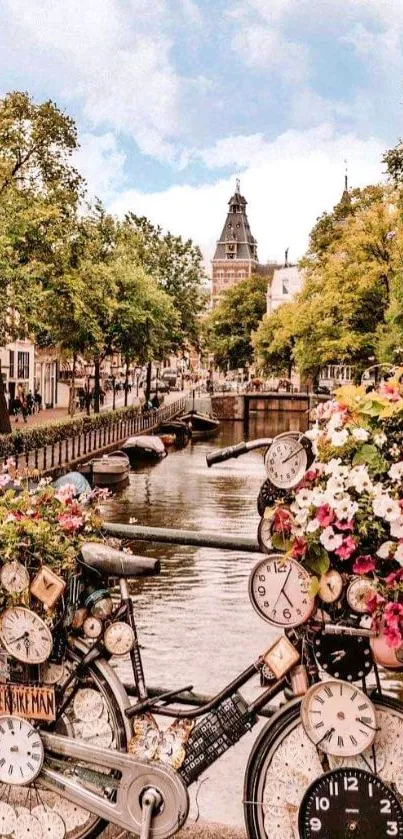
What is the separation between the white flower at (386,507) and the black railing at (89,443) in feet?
49.5

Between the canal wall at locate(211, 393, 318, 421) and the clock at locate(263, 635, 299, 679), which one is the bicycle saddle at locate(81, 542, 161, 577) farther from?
the canal wall at locate(211, 393, 318, 421)

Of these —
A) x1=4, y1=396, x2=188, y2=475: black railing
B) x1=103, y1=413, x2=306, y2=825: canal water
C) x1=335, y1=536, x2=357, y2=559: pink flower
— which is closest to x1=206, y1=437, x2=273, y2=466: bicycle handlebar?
x1=335, y1=536, x2=357, y2=559: pink flower

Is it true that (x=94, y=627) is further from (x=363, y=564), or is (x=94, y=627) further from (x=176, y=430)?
(x=176, y=430)

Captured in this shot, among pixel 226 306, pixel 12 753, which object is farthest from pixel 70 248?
pixel 226 306

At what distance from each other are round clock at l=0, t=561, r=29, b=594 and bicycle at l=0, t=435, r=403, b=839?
0.18 m

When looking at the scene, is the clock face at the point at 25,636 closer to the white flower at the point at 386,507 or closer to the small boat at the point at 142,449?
the white flower at the point at 386,507

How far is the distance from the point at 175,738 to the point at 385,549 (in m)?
1.00

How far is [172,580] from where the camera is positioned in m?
17.9

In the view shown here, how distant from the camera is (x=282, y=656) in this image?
310cm

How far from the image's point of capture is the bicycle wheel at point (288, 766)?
3.06 m

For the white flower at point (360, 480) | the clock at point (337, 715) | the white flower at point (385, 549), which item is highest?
the white flower at point (360, 480)

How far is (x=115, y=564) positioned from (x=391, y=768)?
109cm

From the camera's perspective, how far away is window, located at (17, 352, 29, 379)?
5831 cm

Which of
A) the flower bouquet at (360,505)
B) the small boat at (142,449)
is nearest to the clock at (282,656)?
the flower bouquet at (360,505)
